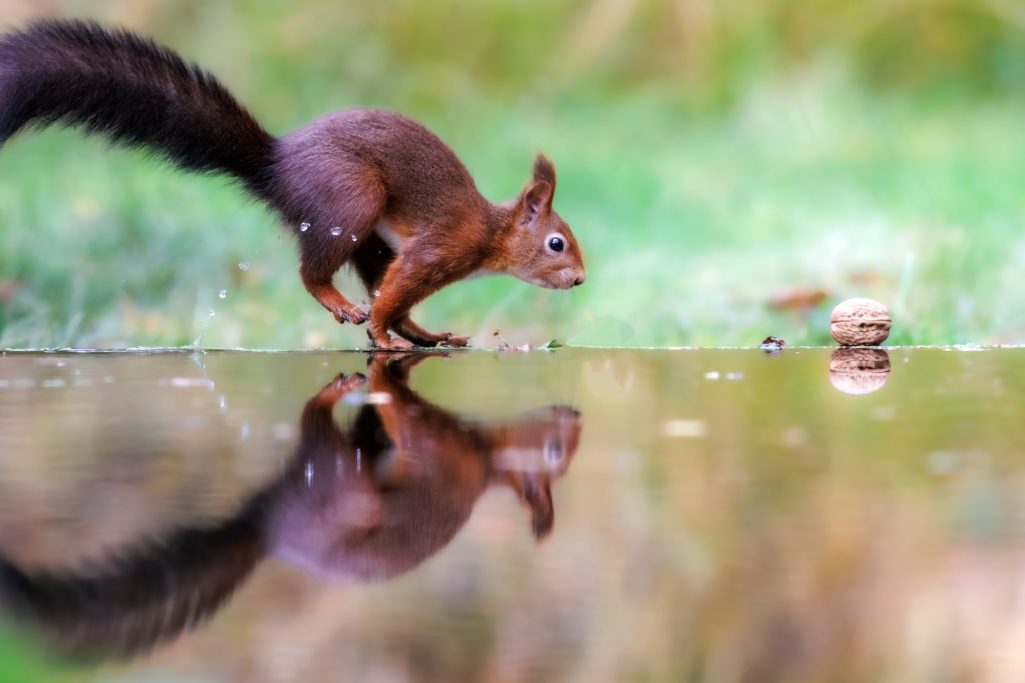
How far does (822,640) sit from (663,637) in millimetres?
97

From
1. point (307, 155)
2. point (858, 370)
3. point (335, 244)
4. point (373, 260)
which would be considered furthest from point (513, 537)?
point (373, 260)

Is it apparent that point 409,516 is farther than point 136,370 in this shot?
No

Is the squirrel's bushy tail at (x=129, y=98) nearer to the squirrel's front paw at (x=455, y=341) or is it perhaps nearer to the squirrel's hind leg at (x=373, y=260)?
the squirrel's hind leg at (x=373, y=260)

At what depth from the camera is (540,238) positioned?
287 centimetres

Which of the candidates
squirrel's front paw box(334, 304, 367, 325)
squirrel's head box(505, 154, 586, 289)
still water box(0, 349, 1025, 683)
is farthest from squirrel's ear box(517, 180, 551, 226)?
still water box(0, 349, 1025, 683)

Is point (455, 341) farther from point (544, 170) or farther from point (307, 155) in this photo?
point (307, 155)

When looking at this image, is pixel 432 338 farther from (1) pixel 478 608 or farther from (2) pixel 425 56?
(1) pixel 478 608

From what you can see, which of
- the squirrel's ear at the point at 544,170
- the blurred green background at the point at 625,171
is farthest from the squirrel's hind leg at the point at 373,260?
the squirrel's ear at the point at 544,170

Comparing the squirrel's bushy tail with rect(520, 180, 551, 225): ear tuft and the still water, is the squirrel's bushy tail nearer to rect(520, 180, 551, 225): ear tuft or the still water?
rect(520, 180, 551, 225): ear tuft

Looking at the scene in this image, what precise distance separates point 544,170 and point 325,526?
1.87 meters

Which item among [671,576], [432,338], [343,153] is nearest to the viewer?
[671,576]

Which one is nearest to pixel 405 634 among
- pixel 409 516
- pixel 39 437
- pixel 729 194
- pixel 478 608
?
pixel 478 608

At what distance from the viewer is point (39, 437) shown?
1.58 m

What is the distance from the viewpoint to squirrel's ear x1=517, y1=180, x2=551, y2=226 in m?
2.86
